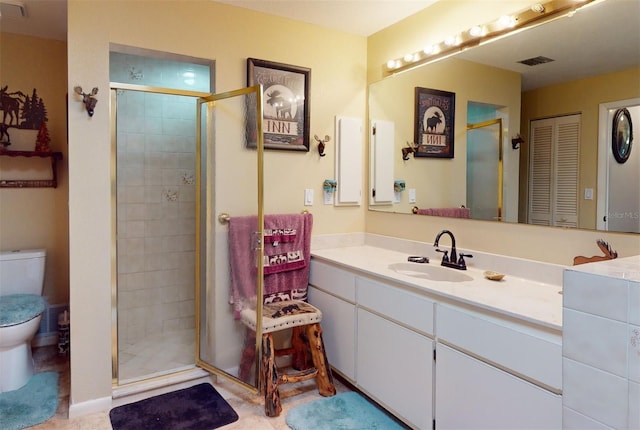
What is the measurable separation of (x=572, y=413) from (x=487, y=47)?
1.85 meters

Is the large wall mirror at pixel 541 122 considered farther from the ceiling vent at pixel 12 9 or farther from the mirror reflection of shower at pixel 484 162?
the ceiling vent at pixel 12 9

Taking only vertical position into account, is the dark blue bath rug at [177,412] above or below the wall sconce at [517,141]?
below

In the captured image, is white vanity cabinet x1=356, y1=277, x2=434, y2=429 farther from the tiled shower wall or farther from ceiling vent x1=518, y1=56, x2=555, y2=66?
the tiled shower wall

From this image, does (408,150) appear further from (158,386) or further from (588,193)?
(158,386)

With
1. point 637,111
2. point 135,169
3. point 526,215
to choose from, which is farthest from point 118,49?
point 637,111

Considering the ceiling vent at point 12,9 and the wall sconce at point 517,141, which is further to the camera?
the ceiling vent at point 12,9

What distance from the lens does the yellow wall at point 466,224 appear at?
1.87 m

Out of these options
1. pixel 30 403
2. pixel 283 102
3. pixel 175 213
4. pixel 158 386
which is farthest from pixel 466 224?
pixel 30 403

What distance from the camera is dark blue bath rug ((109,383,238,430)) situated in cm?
217

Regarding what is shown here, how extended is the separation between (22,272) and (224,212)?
5.29 ft

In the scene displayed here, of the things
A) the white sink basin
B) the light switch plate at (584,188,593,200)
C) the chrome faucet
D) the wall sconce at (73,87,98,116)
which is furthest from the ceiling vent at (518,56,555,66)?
the wall sconce at (73,87,98,116)

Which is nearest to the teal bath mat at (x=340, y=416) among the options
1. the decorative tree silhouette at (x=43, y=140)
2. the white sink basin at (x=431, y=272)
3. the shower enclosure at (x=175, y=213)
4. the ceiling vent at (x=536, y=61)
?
the shower enclosure at (x=175, y=213)

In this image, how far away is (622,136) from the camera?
1.72 metres

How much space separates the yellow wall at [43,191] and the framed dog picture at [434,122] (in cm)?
274
